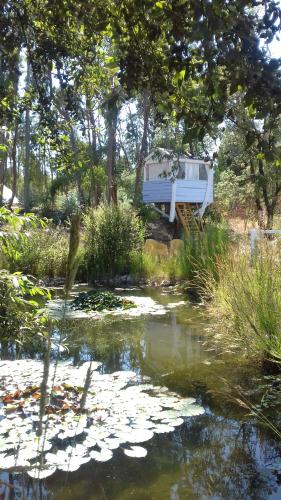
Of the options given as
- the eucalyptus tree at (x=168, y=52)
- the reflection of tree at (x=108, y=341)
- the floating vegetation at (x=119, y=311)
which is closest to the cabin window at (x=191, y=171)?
the floating vegetation at (x=119, y=311)

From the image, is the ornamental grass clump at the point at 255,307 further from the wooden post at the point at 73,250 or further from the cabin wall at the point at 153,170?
the cabin wall at the point at 153,170

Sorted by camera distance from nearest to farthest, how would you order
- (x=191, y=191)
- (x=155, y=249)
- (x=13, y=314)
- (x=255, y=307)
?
(x=13, y=314)
(x=255, y=307)
(x=155, y=249)
(x=191, y=191)

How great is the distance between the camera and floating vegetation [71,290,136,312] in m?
8.10

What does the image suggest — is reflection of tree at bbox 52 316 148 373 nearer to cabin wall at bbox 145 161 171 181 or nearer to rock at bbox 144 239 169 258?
rock at bbox 144 239 169 258

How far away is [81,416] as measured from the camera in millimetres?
2994

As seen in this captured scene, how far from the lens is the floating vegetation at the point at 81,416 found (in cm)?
289

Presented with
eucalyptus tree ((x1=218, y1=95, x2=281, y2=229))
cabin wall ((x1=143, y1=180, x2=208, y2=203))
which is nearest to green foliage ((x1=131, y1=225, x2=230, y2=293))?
eucalyptus tree ((x1=218, y1=95, x2=281, y2=229))

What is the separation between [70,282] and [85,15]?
7.11ft

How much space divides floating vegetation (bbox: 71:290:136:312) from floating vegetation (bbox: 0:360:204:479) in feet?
11.6

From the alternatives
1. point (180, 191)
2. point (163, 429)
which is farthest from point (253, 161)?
point (163, 429)

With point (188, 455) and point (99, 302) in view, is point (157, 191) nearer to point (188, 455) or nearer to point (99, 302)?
point (99, 302)

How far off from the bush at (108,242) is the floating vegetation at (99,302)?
3024 millimetres

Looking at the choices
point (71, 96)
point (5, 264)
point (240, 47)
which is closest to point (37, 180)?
point (5, 264)

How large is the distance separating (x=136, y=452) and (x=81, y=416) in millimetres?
406
